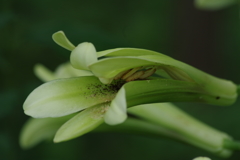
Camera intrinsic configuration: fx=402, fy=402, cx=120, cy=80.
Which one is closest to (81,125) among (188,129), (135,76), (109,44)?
(135,76)

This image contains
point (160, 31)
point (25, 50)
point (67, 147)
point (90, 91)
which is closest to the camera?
point (90, 91)

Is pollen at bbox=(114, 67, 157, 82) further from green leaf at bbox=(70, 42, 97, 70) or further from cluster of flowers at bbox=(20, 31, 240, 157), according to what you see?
green leaf at bbox=(70, 42, 97, 70)

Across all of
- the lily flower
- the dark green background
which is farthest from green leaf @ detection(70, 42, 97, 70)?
the dark green background

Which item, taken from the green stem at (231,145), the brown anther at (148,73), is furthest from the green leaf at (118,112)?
the green stem at (231,145)

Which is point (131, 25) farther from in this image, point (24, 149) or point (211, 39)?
point (24, 149)

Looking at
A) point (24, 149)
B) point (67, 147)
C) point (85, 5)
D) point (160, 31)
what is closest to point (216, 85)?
point (24, 149)

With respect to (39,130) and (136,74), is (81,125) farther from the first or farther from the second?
(39,130)
